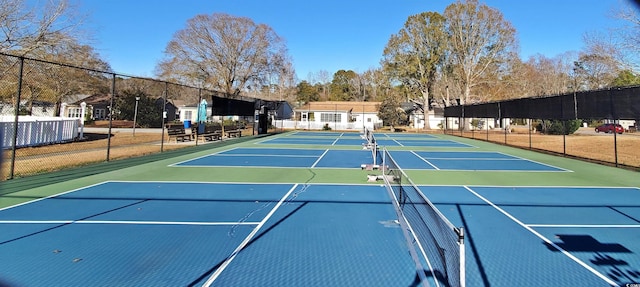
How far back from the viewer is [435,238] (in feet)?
12.0

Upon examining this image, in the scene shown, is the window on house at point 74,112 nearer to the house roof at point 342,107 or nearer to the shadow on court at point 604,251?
the house roof at point 342,107

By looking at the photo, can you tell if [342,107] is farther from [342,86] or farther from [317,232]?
[317,232]

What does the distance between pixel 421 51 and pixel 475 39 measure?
255 inches

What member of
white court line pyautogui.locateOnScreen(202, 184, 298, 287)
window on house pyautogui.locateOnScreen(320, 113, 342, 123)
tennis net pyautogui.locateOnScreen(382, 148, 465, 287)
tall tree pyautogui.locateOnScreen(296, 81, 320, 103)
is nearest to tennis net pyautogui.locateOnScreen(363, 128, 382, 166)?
tennis net pyautogui.locateOnScreen(382, 148, 465, 287)

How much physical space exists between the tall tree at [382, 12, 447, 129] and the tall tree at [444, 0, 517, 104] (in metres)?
1.68

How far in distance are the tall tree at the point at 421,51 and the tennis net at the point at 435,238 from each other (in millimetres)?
39189

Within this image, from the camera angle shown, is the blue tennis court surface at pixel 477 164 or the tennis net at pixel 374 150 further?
the blue tennis court surface at pixel 477 164

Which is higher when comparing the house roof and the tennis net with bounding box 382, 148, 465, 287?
the house roof

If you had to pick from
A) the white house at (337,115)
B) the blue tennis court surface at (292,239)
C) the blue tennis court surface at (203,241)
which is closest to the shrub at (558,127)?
the white house at (337,115)

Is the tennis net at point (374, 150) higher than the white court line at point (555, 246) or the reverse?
higher

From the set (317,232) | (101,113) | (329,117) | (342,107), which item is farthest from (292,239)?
(101,113)

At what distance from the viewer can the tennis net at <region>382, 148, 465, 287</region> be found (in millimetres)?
2502

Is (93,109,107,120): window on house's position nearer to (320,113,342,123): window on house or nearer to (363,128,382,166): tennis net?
(320,113,342,123): window on house

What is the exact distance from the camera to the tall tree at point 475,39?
38.0 meters
